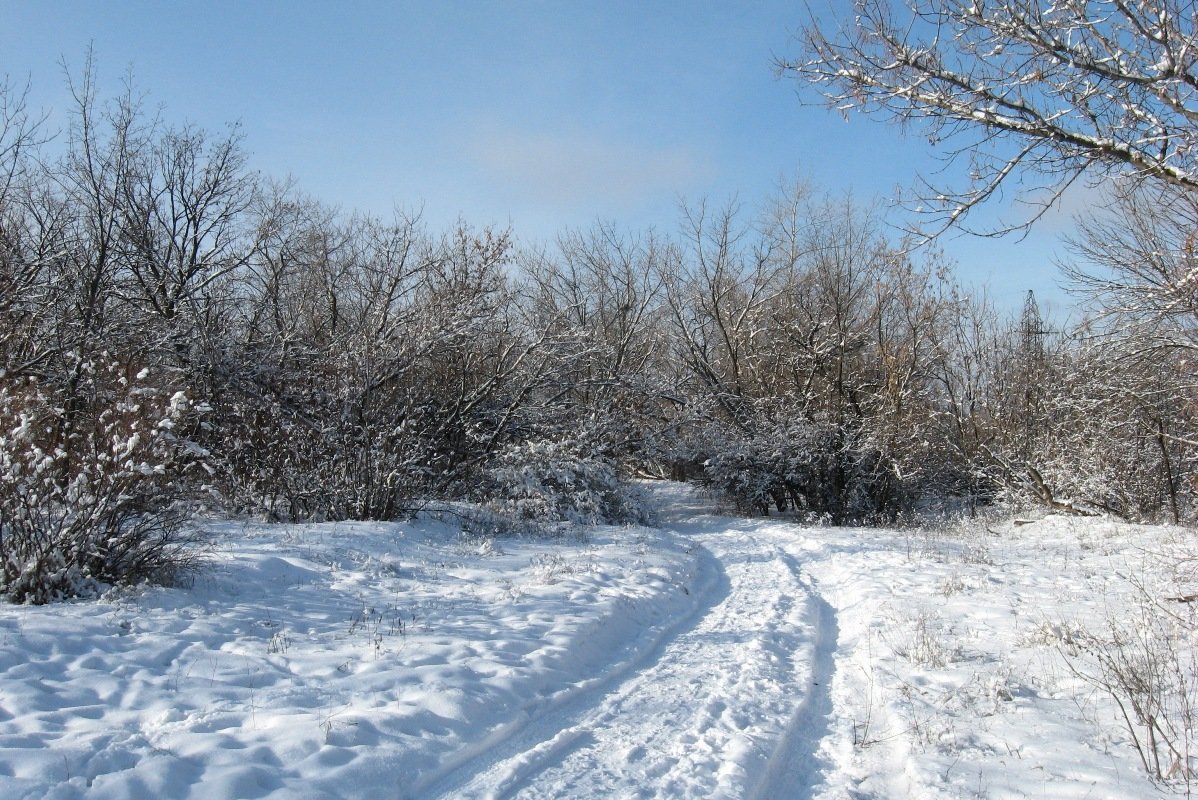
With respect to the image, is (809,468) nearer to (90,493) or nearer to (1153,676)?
(1153,676)

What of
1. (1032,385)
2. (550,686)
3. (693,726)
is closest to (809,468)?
(1032,385)

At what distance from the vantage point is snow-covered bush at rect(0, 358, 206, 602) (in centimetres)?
607

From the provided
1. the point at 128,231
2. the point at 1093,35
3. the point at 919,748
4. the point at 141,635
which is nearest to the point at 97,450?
the point at 141,635

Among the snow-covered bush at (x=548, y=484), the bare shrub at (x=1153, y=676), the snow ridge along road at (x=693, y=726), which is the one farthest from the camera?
the snow-covered bush at (x=548, y=484)

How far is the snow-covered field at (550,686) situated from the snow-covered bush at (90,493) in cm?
46

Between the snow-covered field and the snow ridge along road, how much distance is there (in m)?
0.02

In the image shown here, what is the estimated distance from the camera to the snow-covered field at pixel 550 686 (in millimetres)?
3941

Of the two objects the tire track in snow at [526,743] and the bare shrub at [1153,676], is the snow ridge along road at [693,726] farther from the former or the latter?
the bare shrub at [1153,676]

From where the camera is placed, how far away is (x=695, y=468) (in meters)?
24.2

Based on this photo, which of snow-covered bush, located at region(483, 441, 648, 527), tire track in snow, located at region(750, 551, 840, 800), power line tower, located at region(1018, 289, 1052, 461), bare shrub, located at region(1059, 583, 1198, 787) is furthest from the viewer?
power line tower, located at region(1018, 289, 1052, 461)

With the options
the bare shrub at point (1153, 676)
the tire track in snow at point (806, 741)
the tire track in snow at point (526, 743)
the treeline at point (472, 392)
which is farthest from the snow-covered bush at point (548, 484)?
the bare shrub at point (1153, 676)

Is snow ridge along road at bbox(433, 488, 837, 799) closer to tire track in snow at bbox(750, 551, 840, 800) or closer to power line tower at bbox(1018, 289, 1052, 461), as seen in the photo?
tire track in snow at bbox(750, 551, 840, 800)

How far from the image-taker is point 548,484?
640 inches

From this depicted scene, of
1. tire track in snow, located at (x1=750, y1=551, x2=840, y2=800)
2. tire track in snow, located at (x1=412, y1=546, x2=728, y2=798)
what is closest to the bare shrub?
tire track in snow, located at (x1=750, y1=551, x2=840, y2=800)
